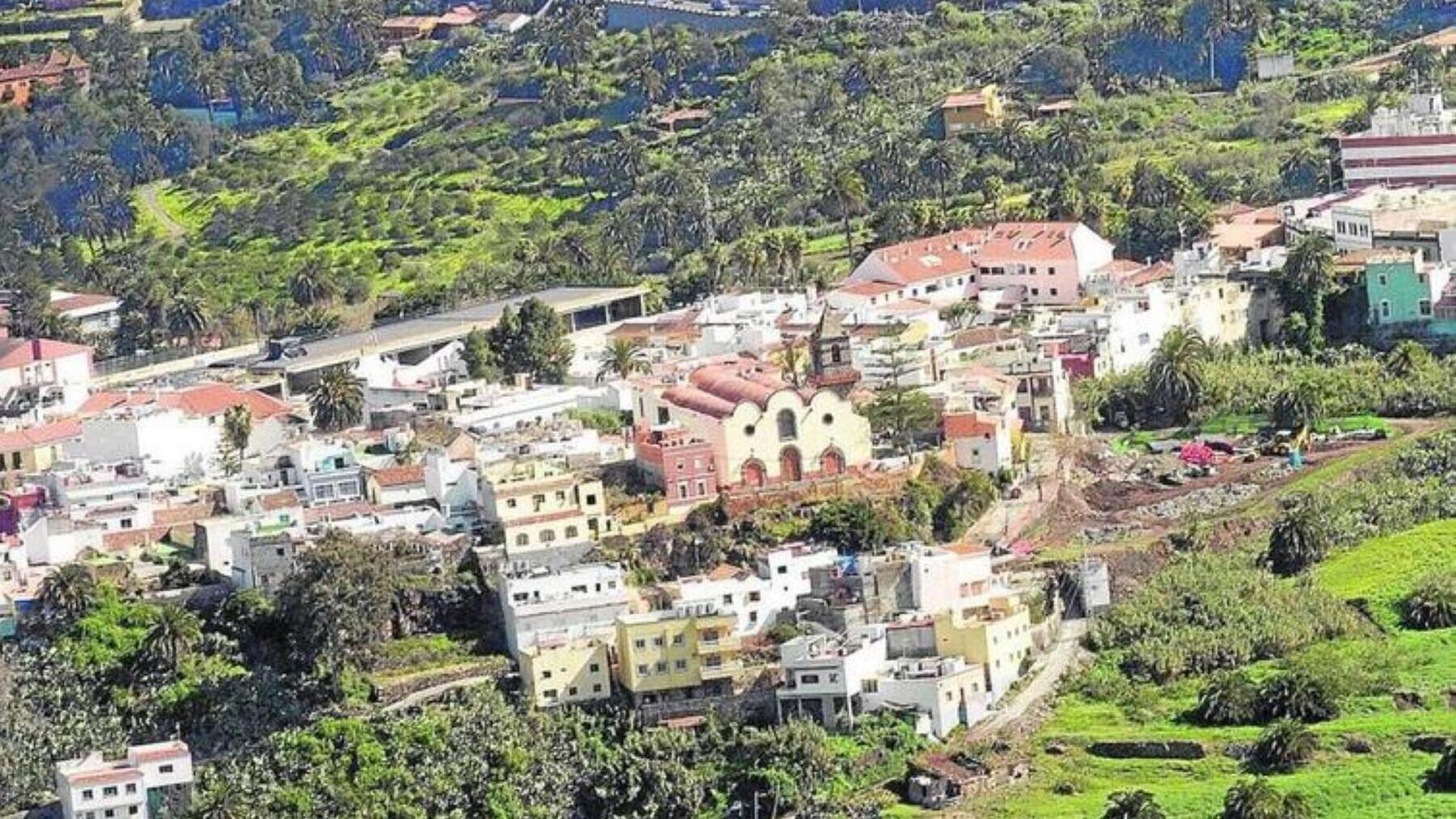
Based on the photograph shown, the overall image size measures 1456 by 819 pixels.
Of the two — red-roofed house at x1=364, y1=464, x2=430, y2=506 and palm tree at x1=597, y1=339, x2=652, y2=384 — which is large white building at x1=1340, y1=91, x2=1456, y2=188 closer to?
palm tree at x1=597, y1=339, x2=652, y2=384

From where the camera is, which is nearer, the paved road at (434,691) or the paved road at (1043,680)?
the paved road at (1043,680)

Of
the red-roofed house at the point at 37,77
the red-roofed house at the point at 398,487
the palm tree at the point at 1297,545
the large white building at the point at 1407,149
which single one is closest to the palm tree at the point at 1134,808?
the palm tree at the point at 1297,545

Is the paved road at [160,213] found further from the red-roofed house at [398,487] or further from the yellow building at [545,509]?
the yellow building at [545,509]

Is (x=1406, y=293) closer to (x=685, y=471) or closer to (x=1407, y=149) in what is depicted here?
(x=1407, y=149)

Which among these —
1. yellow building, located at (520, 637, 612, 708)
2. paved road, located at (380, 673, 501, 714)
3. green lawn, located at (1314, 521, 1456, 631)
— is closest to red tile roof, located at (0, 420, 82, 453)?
paved road, located at (380, 673, 501, 714)

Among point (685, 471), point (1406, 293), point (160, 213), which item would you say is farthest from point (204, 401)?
point (160, 213)

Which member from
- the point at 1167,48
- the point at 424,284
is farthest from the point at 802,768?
the point at 1167,48
